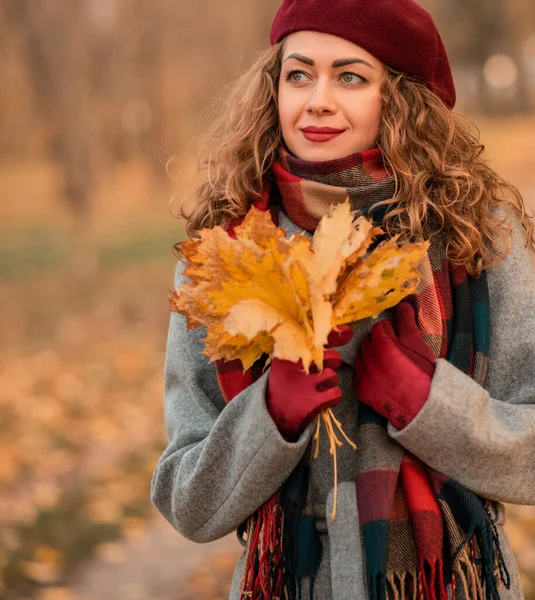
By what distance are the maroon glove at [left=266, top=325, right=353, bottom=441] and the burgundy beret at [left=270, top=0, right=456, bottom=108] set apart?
25.3 inches

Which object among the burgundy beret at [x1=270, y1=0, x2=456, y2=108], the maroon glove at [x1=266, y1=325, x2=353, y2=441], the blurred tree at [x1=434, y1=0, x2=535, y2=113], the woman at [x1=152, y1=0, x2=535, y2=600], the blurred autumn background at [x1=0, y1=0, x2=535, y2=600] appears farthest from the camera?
the blurred tree at [x1=434, y1=0, x2=535, y2=113]

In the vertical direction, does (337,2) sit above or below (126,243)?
above

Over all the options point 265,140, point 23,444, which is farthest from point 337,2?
point 23,444

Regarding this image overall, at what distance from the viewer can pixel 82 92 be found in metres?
5.88

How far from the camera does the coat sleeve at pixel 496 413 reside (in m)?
1.58

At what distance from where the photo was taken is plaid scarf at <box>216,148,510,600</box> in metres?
1.62

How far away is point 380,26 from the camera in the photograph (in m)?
1.77

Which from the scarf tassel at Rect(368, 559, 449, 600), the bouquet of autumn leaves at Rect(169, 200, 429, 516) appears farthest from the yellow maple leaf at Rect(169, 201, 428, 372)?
the scarf tassel at Rect(368, 559, 449, 600)

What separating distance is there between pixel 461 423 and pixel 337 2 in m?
0.88

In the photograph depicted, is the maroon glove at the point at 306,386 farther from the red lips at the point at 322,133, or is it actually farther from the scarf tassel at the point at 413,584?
the red lips at the point at 322,133

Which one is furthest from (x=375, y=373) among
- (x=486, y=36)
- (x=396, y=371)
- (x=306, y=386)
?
(x=486, y=36)

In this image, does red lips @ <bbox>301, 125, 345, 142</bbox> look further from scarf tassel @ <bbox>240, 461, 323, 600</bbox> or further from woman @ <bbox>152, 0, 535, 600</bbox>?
scarf tassel @ <bbox>240, 461, 323, 600</bbox>

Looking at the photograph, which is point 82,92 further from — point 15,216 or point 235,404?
point 235,404

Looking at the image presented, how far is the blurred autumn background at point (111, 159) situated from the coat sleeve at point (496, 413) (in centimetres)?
351
